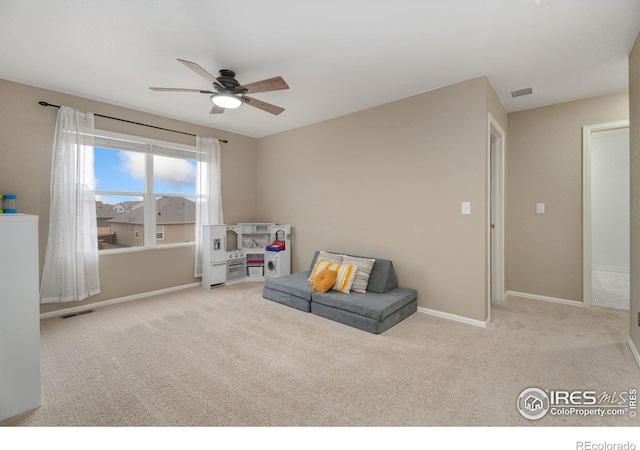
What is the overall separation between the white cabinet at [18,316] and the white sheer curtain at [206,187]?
9.33 ft

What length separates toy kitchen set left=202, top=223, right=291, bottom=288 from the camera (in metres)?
4.66

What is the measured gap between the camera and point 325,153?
4.52 m

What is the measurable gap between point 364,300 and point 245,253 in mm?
2704

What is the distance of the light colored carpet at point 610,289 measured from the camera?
3.74 metres

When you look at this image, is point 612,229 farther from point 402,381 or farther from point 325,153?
point 402,381

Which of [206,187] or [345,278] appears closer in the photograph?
[345,278]

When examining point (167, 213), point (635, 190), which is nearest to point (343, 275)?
point (635, 190)

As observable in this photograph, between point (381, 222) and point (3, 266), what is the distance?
3.48 m

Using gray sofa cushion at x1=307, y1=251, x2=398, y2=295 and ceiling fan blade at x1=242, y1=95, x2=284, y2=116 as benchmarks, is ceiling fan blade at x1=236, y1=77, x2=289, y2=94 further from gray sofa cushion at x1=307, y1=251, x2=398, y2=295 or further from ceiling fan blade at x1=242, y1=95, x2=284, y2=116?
gray sofa cushion at x1=307, y1=251, x2=398, y2=295

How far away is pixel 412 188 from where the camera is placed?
3549 mm

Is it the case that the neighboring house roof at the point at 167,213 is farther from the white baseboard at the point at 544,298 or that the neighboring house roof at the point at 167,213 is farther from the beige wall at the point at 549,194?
the white baseboard at the point at 544,298

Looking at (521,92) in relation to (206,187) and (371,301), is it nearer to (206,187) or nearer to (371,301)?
(371,301)
